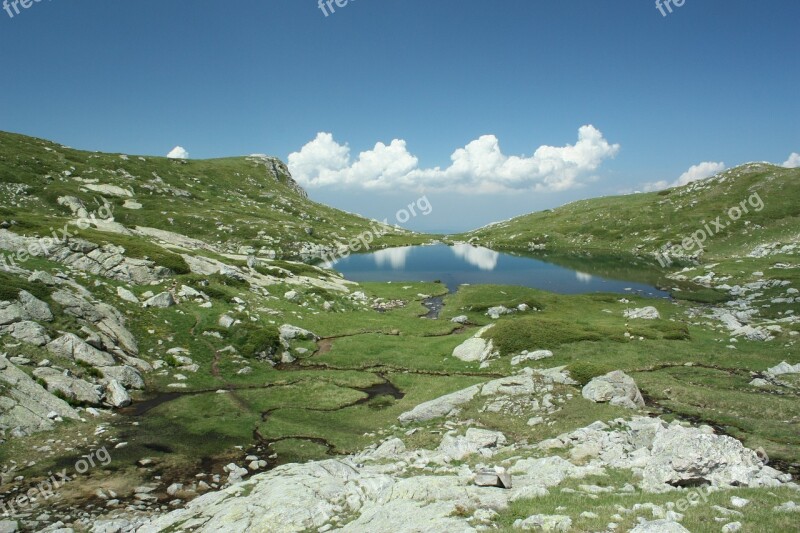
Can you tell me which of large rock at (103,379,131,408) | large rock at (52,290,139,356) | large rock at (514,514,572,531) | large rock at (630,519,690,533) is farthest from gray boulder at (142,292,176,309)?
large rock at (630,519,690,533)

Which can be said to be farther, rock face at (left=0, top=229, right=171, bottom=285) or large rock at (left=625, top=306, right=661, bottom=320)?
large rock at (left=625, top=306, right=661, bottom=320)

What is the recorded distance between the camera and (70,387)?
98.2ft

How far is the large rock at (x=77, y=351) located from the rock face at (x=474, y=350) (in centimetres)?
3228

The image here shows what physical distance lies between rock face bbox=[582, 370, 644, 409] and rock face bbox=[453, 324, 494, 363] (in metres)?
15.3

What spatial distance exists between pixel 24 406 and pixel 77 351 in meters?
7.16

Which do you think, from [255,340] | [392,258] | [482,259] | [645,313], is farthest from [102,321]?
[482,259]

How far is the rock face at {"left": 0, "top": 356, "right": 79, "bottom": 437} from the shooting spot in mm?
25281

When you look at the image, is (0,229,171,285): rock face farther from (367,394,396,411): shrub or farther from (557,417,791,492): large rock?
(557,417,791,492): large rock

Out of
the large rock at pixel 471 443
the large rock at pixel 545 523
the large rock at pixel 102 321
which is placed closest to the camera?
the large rock at pixel 545 523

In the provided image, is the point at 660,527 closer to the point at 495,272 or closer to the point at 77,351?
the point at 77,351

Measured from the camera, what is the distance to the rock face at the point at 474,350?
4375 centimetres

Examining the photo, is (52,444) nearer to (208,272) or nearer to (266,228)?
(208,272)

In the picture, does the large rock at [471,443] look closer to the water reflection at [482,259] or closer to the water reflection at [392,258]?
the water reflection at [482,259]

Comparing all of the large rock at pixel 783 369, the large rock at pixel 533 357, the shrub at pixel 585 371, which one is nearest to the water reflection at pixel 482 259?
the large rock at pixel 533 357
